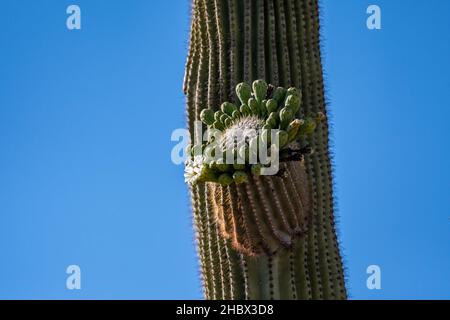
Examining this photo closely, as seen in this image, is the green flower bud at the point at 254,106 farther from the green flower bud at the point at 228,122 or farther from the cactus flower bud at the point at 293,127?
A: the cactus flower bud at the point at 293,127

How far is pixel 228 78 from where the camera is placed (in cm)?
1078

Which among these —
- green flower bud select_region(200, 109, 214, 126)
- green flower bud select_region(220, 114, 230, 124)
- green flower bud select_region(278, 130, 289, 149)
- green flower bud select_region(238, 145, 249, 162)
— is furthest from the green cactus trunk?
green flower bud select_region(220, 114, 230, 124)

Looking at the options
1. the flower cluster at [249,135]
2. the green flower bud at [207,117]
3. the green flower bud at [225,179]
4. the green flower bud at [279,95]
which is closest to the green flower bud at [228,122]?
the flower cluster at [249,135]

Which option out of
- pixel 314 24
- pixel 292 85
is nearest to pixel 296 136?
pixel 292 85

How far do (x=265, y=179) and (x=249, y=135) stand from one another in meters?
0.36

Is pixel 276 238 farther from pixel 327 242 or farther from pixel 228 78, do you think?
pixel 228 78

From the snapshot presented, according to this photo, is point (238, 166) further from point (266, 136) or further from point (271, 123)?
point (271, 123)

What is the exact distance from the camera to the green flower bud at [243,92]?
Answer: 1005 centimetres

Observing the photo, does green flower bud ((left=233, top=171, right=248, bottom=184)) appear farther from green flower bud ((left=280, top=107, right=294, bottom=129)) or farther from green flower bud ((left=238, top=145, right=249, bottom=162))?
green flower bud ((left=280, top=107, right=294, bottom=129))

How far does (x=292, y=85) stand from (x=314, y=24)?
2.49 ft

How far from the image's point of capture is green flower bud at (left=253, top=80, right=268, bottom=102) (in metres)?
9.95

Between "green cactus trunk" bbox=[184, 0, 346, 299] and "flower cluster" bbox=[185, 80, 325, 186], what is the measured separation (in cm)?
18

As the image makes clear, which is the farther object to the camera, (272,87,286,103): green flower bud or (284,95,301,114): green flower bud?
(272,87,286,103): green flower bud

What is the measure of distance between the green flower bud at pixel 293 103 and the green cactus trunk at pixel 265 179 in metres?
0.51
